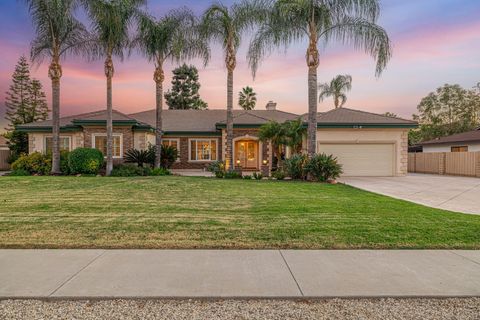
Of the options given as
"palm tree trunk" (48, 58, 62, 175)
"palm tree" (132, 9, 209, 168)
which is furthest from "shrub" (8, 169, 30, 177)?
"palm tree" (132, 9, 209, 168)

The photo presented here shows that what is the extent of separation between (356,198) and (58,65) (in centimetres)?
1748

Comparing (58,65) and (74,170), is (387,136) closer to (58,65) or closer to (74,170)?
(74,170)

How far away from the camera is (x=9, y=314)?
9.55ft

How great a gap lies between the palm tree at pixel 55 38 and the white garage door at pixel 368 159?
15724mm

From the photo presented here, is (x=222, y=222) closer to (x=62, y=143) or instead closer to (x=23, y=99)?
(x=62, y=143)

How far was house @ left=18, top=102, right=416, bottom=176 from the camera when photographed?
1920 centimetres

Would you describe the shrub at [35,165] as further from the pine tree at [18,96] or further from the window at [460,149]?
the window at [460,149]

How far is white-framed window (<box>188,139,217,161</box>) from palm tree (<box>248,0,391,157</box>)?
1039 cm

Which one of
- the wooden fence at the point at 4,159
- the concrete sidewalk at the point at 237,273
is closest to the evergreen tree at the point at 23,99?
A: the wooden fence at the point at 4,159

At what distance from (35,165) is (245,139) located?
1343 centimetres

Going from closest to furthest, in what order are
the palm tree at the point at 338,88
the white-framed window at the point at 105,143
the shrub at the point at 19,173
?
the shrub at the point at 19,173 → the white-framed window at the point at 105,143 → the palm tree at the point at 338,88

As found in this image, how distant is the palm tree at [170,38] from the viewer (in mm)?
18008

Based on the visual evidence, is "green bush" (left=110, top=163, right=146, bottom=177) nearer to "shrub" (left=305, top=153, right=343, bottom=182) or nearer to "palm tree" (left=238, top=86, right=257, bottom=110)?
"shrub" (left=305, top=153, right=343, bottom=182)

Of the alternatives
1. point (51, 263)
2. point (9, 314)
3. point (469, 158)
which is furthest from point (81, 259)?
point (469, 158)
